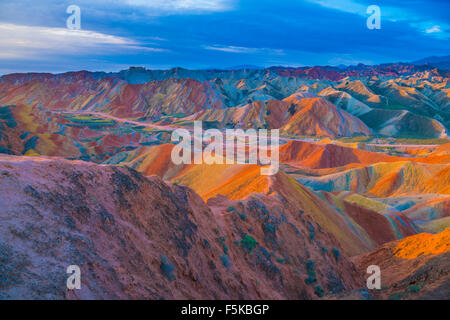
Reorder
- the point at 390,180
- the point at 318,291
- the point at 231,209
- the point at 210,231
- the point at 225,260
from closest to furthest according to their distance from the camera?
the point at 225,260
the point at 210,231
the point at 318,291
the point at 231,209
the point at 390,180

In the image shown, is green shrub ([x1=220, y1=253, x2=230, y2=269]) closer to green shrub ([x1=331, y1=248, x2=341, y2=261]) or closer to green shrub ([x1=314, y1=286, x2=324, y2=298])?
green shrub ([x1=314, y1=286, x2=324, y2=298])

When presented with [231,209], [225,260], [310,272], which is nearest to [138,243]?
[225,260]

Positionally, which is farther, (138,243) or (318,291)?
(318,291)

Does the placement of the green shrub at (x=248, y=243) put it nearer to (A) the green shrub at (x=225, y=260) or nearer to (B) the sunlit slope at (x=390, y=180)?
(A) the green shrub at (x=225, y=260)

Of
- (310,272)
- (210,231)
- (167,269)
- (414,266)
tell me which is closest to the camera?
(167,269)

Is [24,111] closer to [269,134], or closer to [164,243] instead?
[269,134]

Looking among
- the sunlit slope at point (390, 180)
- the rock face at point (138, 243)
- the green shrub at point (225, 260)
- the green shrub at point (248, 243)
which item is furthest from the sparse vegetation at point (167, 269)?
the sunlit slope at point (390, 180)

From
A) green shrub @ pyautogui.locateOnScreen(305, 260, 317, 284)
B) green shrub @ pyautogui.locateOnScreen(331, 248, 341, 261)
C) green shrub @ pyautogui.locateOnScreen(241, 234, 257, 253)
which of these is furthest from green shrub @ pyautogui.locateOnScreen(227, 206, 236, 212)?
green shrub @ pyautogui.locateOnScreen(331, 248, 341, 261)

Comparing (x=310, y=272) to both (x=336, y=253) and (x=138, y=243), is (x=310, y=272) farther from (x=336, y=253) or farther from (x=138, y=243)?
(x=138, y=243)

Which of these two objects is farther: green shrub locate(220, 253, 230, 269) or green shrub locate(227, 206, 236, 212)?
green shrub locate(227, 206, 236, 212)
